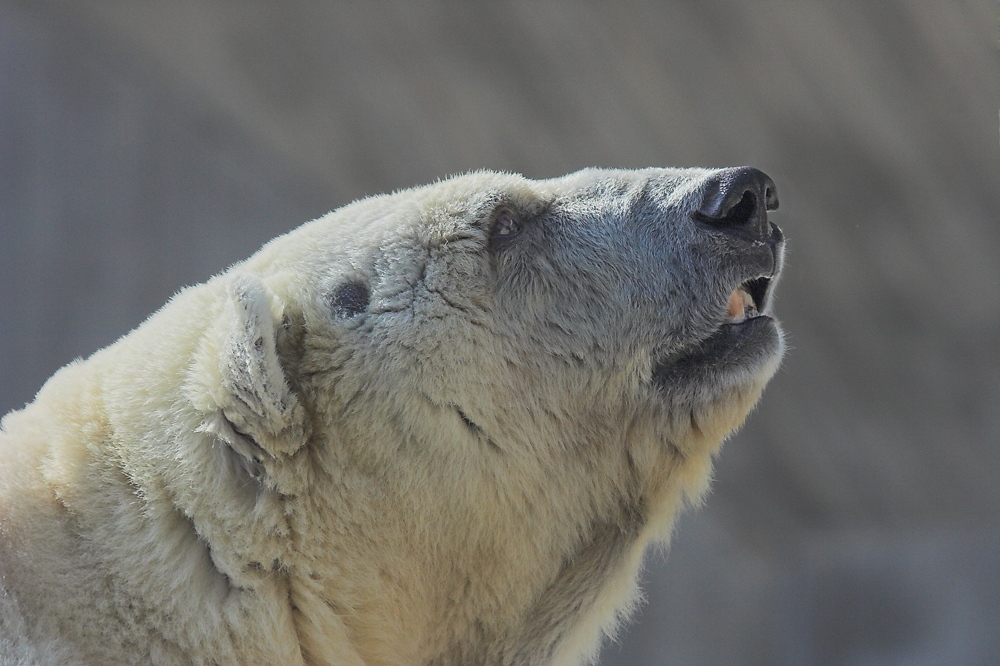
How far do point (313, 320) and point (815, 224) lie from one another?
11.2ft

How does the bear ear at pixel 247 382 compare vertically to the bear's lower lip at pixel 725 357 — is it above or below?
above

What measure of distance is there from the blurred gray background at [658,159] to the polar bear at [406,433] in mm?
2551

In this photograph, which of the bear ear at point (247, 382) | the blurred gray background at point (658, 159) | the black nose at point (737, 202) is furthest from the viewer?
the blurred gray background at point (658, 159)

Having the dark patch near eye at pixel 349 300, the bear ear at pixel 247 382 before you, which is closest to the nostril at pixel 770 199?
the dark patch near eye at pixel 349 300

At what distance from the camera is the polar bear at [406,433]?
146cm

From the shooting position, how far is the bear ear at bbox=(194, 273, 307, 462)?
1.46 meters

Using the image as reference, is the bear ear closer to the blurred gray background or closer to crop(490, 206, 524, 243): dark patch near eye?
crop(490, 206, 524, 243): dark patch near eye

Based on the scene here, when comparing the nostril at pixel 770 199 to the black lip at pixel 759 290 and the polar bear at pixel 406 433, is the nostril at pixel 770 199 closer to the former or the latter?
the polar bear at pixel 406 433

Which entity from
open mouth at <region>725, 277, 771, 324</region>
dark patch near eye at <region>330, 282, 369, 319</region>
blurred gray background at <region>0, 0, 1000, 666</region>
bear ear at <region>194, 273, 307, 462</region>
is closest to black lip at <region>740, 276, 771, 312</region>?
open mouth at <region>725, 277, 771, 324</region>

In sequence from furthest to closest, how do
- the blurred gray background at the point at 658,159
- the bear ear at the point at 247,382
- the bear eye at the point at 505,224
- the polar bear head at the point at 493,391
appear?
the blurred gray background at the point at 658,159 < the bear eye at the point at 505,224 < the polar bear head at the point at 493,391 < the bear ear at the point at 247,382

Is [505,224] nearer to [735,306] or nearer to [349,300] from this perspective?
[349,300]

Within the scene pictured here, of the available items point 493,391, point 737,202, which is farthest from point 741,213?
point 493,391

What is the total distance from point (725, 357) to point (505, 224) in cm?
51

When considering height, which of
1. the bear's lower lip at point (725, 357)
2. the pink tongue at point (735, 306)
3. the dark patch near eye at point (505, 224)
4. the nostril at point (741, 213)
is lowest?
the bear's lower lip at point (725, 357)
